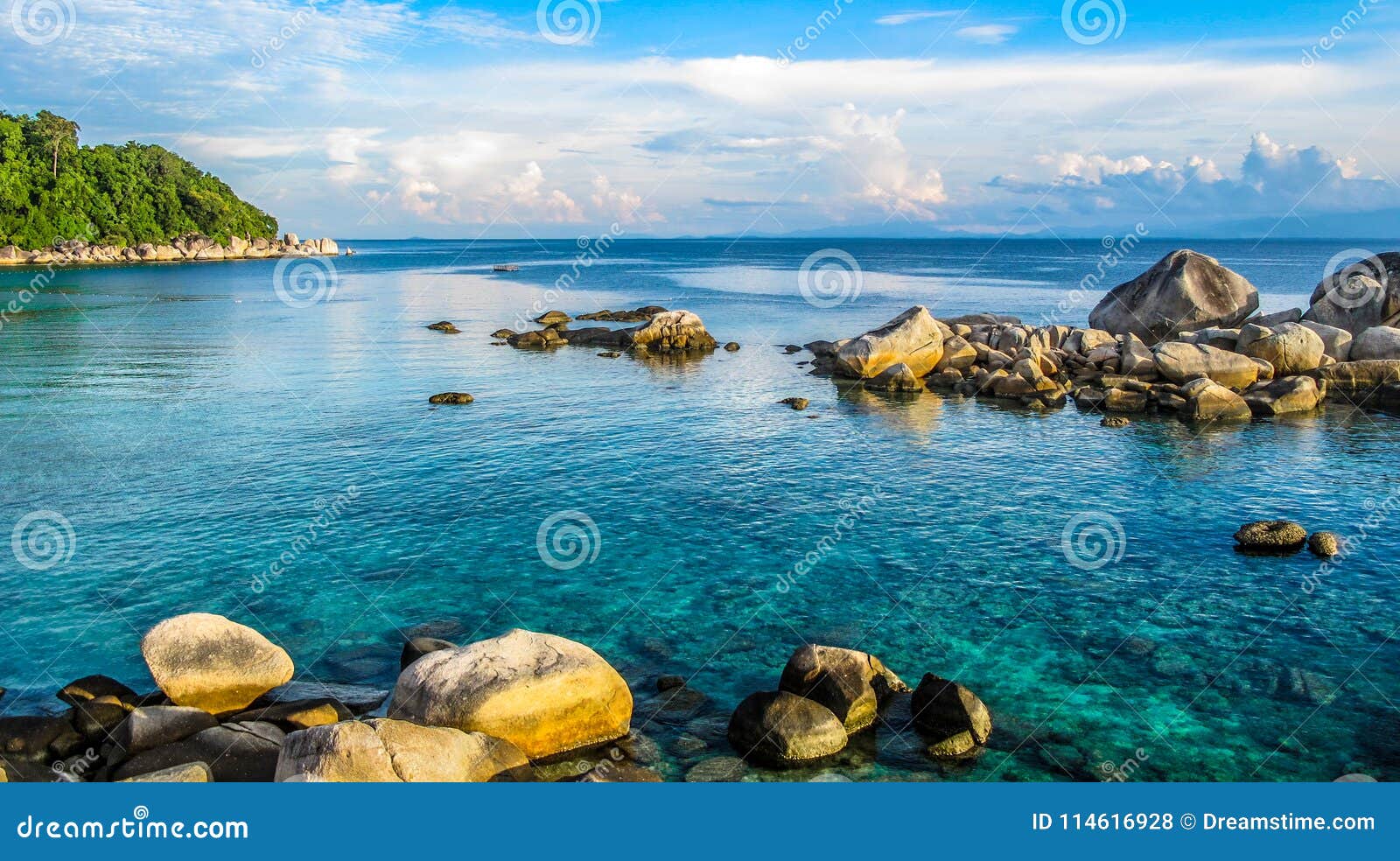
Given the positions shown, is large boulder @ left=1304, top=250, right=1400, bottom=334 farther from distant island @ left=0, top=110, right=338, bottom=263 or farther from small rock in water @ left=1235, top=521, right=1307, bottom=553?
distant island @ left=0, top=110, right=338, bottom=263

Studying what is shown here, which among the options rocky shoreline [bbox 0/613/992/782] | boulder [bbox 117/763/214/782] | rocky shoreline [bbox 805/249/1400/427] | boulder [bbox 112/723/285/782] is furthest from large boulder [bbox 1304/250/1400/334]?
boulder [bbox 117/763/214/782]

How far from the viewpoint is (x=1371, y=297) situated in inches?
1718

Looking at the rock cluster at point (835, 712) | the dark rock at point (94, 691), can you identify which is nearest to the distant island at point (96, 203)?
the dark rock at point (94, 691)

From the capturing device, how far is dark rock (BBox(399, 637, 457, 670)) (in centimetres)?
1606

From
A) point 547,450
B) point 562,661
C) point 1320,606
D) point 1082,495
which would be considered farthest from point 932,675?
point 547,450

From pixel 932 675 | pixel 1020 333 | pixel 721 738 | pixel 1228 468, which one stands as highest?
pixel 1020 333

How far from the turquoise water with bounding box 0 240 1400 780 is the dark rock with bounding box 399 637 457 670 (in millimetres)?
568

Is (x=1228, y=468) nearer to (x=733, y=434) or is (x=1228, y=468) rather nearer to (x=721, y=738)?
(x=733, y=434)

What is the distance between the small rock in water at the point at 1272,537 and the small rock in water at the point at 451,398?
3000 cm

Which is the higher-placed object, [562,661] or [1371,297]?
[1371,297]

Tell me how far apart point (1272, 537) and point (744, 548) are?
13038 millimetres

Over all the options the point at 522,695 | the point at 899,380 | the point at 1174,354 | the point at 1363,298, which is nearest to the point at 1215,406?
the point at 1174,354

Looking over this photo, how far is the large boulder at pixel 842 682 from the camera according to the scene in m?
14.5

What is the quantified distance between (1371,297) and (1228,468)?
22.2 metres
